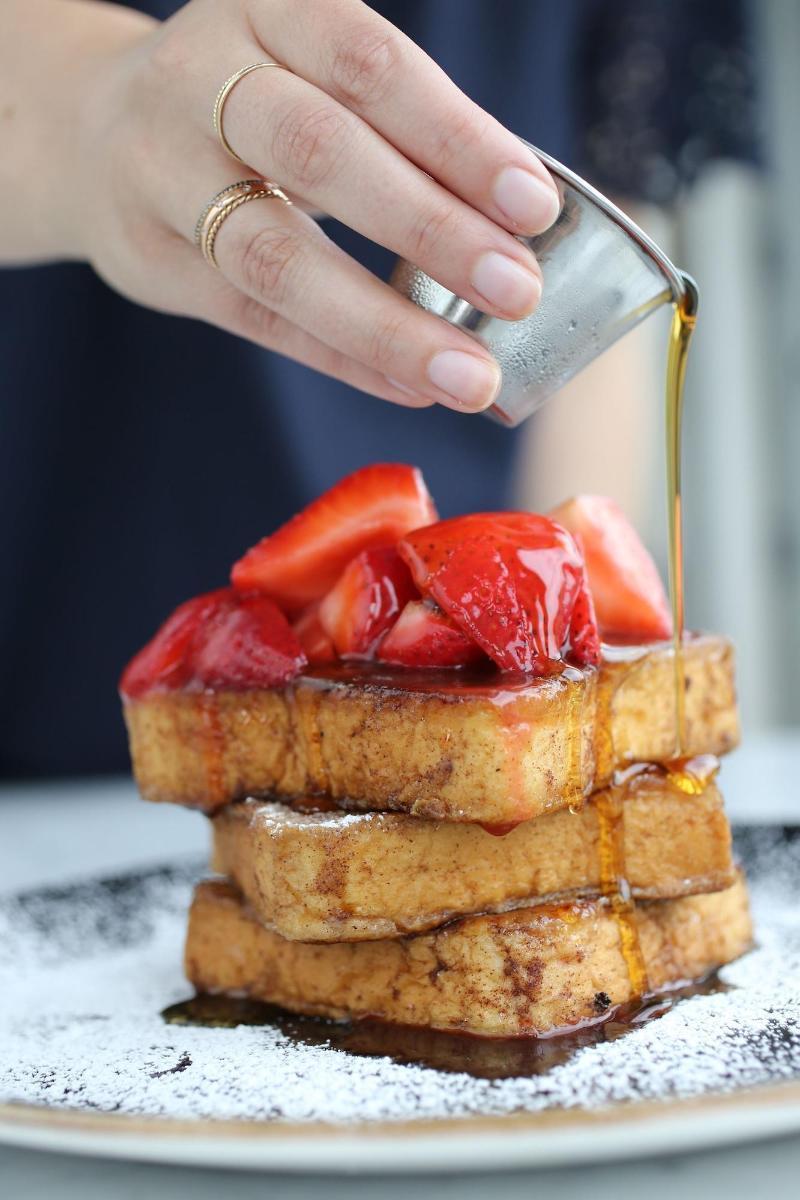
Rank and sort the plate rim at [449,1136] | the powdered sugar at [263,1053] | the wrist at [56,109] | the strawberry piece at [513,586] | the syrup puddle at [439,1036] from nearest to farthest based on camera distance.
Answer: the plate rim at [449,1136] < the powdered sugar at [263,1053] < the syrup puddle at [439,1036] < the strawberry piece at [513,586] < the wrist at [56,109]

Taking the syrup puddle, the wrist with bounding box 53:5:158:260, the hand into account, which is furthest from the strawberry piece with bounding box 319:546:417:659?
the wrist with bounding box 53:5:158:260

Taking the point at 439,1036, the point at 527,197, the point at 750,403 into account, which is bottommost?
the point at 439,1036

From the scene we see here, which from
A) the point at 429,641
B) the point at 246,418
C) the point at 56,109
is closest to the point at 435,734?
the point at 429,641

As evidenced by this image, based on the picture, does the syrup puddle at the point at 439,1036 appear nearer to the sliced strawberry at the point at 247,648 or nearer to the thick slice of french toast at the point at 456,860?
the thick slice of french toast at the point at 456,860

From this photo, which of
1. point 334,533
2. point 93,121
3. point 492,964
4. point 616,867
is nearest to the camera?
point 492,964

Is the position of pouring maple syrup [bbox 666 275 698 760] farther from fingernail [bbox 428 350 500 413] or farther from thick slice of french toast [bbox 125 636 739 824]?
fingernail [bbox 428 350 500 413]

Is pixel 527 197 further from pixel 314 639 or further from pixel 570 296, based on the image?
pixel 314 639

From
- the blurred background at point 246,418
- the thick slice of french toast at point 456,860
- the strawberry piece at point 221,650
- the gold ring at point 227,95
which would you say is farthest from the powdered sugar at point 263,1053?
the blurred background at point 246,418
